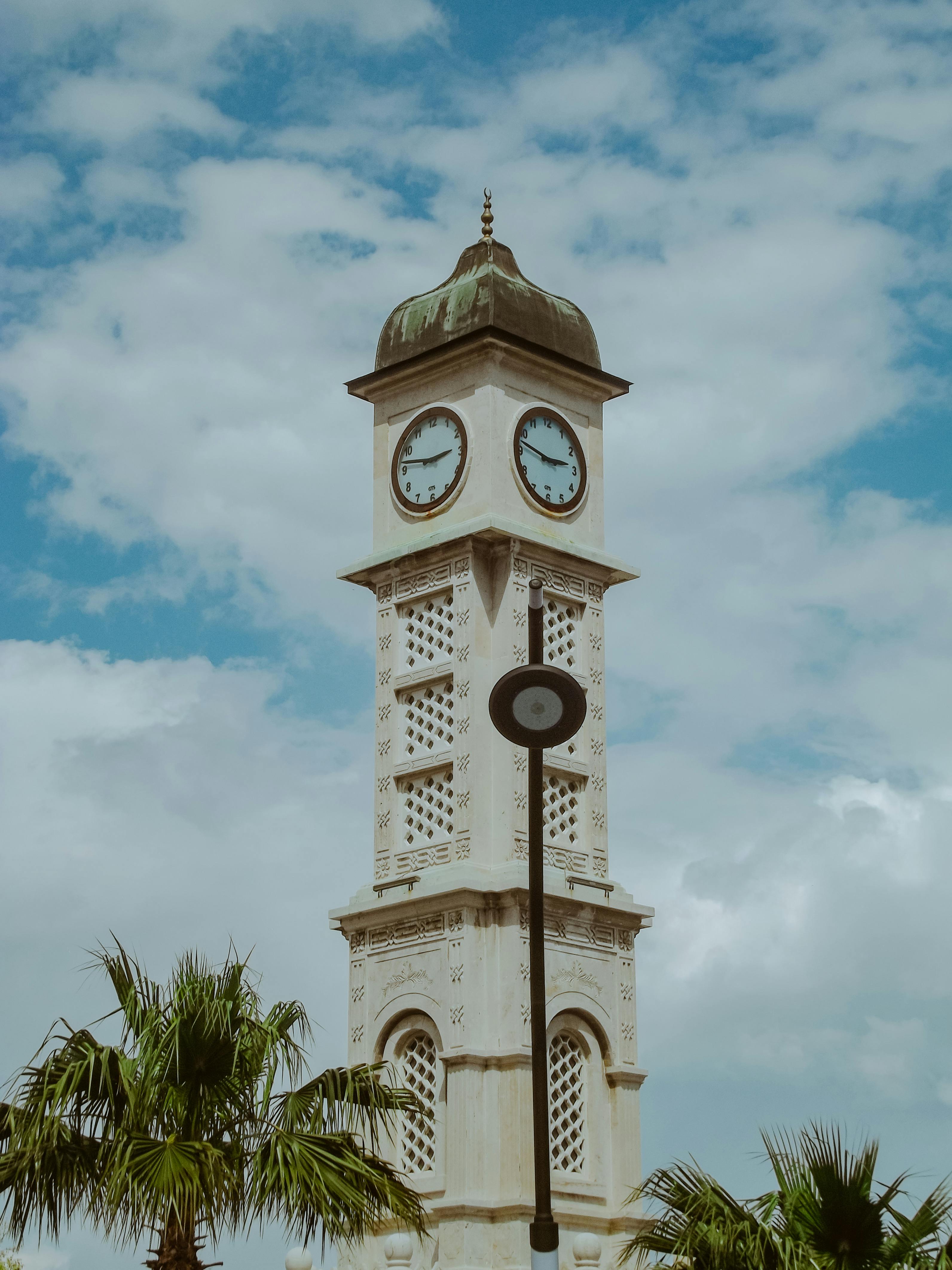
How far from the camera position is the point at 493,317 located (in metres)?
26.2

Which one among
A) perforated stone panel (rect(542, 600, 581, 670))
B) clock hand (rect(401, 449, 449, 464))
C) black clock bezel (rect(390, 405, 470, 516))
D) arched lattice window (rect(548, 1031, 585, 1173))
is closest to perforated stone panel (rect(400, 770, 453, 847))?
perforated stone panel (rect(542, 600, 581, 670))

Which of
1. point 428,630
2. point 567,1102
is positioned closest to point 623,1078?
point 567,1102

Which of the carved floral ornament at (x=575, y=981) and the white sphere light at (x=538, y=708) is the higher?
the carved floral ornament at (x=575, y=981)

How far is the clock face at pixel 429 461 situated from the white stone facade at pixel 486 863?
0.58 ft

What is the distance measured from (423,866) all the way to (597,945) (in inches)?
96.9

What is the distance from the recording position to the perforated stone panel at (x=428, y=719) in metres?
25.4

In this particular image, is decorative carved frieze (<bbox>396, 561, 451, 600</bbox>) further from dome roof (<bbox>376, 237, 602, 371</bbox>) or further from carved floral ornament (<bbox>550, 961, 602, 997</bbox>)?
carved floral ornament (<bbox>550, 961, 602, 997</bbox>)

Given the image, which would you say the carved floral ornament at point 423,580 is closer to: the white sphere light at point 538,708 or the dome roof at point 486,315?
the dome roof at point 486,315

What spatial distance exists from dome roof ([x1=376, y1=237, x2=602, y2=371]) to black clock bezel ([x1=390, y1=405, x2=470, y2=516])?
842 millimetres

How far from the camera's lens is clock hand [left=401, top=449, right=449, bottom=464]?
1048 inches

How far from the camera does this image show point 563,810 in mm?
25484

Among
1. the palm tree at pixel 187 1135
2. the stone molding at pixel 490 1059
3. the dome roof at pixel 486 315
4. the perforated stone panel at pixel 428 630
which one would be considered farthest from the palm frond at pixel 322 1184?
the dome roof at pixel 486 315

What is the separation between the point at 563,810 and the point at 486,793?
4.52 ft

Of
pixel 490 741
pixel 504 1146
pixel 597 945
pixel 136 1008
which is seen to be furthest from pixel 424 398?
pixel 136 1008
